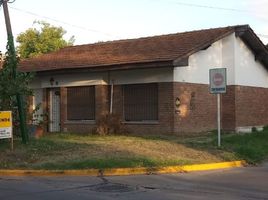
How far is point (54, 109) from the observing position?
29078mm

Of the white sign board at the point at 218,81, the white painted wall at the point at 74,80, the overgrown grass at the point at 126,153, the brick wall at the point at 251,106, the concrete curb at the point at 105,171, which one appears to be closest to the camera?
the concrete curb at the point at 105,171

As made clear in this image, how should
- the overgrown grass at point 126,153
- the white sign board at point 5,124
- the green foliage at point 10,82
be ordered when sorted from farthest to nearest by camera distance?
1. the green foliage at point 10,82
2. the white sign board at point 5,124
3. the overgrown grass at point 126,153

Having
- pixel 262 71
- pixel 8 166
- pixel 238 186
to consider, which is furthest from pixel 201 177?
pixel 262 71

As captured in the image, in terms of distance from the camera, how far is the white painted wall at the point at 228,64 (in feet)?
83.4

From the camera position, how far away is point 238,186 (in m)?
12.2

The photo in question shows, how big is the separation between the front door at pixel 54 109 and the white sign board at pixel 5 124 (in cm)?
1109

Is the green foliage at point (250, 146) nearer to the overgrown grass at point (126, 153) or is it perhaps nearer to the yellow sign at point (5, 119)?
the overgrown grass at point (126, 153)

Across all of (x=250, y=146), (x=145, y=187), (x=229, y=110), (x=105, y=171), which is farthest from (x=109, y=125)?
(x=145, y=187)

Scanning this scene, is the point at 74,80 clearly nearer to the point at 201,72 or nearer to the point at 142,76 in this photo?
the point at 142,76

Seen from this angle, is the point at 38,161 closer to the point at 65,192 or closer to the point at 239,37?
the point at 65,192

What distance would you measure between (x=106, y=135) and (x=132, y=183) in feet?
36.6

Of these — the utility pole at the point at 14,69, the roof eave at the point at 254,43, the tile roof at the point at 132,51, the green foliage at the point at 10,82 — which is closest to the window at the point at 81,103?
the tile roof at the point at 132,51

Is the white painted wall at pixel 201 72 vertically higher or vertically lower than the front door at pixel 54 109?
higher

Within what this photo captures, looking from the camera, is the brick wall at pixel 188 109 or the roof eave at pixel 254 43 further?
the roof eave at pixel 254 43
